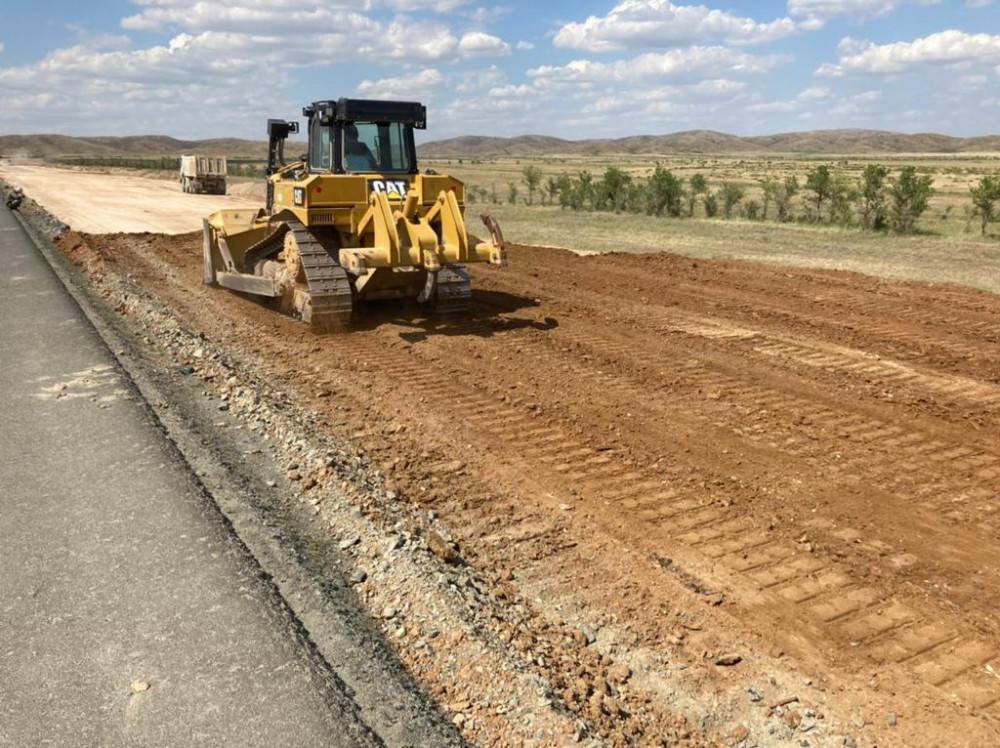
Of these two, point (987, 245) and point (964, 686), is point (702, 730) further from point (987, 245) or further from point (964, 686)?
point (987, 245)

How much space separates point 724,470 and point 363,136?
6898 millimetres

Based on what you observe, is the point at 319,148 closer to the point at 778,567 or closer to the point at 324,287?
the point at 324,287

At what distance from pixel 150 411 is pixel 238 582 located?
3.22 meters

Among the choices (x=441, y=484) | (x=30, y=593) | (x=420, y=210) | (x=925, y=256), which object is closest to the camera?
(x=30, y=593)

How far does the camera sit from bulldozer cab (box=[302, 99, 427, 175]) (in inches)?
399

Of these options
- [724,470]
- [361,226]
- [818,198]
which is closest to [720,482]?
[724,470]

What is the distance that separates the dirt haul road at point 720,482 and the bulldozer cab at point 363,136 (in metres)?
1.96

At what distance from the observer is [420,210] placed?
983 centimetres

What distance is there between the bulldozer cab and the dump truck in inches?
1402

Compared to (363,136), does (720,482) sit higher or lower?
lower

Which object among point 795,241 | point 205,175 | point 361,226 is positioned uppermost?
point 205,175

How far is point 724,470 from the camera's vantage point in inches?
220

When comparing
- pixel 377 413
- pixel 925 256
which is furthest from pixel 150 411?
pixel 925 256

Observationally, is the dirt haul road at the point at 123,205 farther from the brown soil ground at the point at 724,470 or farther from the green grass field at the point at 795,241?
the brown soil ground at the point at 724,470
